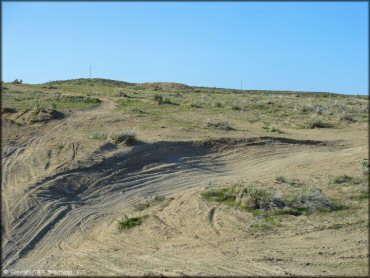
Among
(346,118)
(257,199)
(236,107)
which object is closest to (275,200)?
(257,199)

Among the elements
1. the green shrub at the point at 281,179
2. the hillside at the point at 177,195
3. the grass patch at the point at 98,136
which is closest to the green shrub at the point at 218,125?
the hillside at the point at 177,195

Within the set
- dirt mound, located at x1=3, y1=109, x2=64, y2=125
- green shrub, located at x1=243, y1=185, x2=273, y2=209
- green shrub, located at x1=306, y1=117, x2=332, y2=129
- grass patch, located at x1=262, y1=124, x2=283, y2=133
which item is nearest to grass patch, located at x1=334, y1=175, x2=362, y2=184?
green shrub, located at x1=243, y1=185, x2=273, y2=209

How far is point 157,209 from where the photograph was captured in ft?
46.5

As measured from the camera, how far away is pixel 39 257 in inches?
Answer: 454

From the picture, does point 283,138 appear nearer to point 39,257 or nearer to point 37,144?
point 37,144

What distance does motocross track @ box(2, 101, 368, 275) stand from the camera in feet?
35.0

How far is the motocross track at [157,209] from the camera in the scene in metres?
10.7

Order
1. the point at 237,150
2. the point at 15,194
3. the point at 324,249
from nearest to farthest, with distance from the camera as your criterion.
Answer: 1. the point at 324,249
2. the point at 15,194
3. the point at 237,150

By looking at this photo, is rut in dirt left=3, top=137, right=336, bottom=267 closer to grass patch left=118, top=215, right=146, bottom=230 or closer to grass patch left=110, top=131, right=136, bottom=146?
grass patch left=110, top=131, right=136, bottom=146

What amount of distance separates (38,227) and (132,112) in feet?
41.9

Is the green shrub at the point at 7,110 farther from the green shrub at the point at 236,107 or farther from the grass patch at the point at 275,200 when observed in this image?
the green shrub at the point at 236,107

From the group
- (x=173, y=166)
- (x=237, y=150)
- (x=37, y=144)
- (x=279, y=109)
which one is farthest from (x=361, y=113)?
(x=37, y=144)

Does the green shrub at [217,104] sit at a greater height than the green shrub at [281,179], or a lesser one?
greater

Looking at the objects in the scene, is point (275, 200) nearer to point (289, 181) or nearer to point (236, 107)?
point (289, 181)
